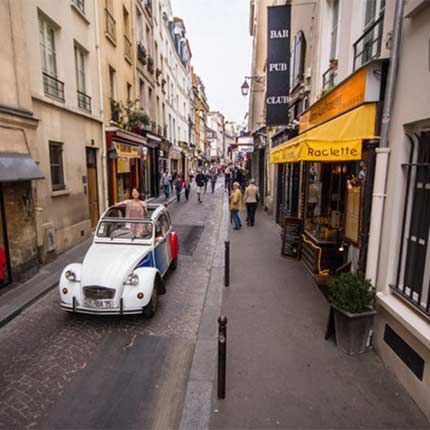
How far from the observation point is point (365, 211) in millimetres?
4031

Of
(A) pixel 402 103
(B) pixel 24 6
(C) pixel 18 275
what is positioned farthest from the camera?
(B) pixel 24 6

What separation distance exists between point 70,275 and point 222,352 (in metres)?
2.94

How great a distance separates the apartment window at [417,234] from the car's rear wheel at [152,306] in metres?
3.53

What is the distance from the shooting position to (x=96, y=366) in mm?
3773

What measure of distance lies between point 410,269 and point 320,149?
2.08m

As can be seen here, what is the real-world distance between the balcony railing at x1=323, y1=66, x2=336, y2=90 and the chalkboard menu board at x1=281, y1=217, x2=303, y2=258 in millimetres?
3341

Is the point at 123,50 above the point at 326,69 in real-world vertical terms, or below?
above

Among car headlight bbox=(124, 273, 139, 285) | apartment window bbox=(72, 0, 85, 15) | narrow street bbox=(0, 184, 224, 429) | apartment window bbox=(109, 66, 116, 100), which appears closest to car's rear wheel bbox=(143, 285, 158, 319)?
narrow street bbox=(0, 184, 224, 429)

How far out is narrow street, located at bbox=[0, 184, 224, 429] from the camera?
3.02m

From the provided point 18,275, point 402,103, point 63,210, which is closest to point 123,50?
point 63,210

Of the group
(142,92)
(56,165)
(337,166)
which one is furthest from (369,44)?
(142,92)

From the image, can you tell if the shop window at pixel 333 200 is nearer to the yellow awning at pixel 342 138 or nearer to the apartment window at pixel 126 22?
the yellow awning at pixel 342 138

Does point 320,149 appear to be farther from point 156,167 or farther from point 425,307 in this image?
point 156,167

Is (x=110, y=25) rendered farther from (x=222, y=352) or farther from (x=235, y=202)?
(x=222, y=352)
